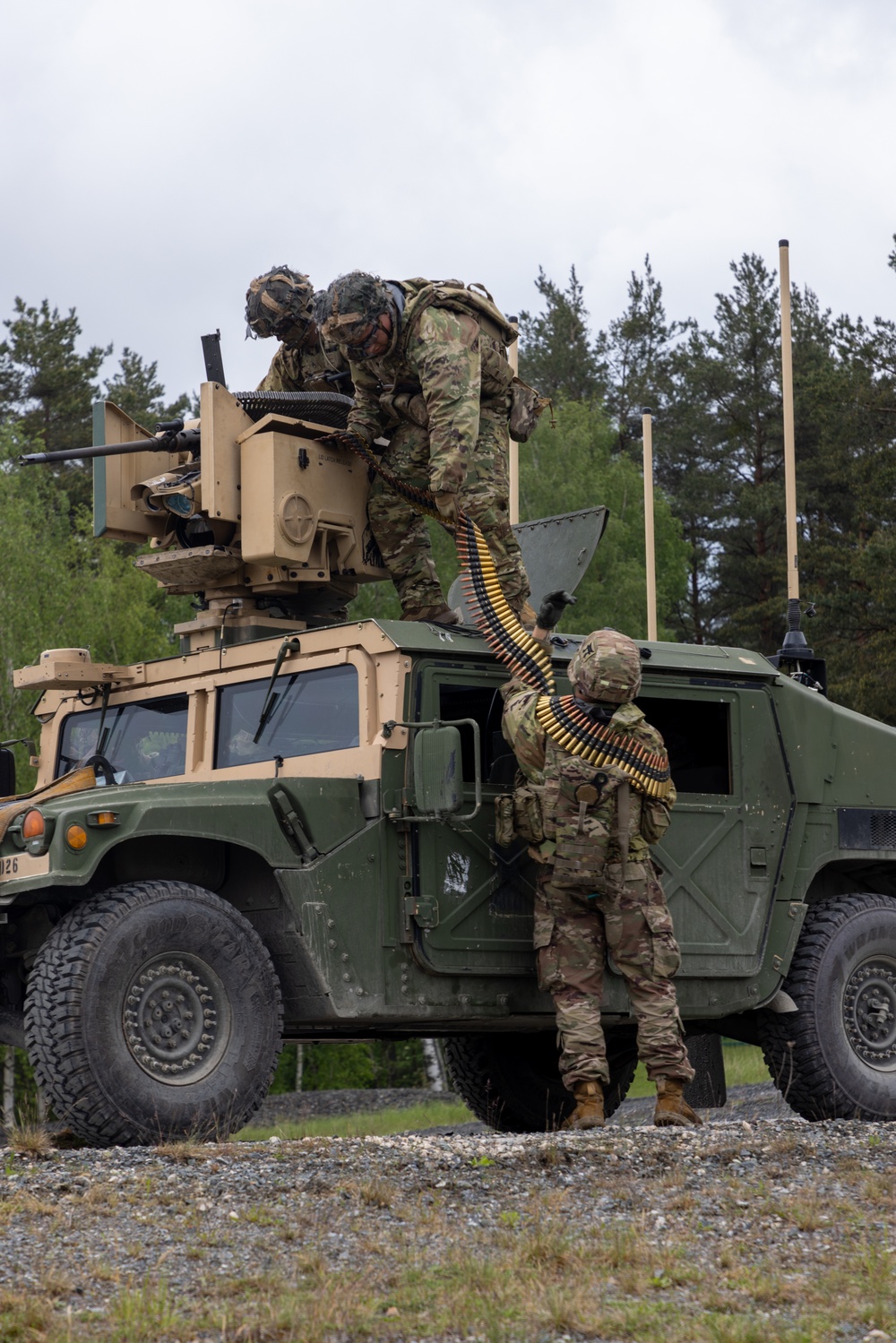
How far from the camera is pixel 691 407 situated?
34156 mm

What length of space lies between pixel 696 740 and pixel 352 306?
7.60 ft

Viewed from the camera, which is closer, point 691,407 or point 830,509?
point 830,509

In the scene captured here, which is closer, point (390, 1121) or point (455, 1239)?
point (455, 1239)

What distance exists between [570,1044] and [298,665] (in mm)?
1780

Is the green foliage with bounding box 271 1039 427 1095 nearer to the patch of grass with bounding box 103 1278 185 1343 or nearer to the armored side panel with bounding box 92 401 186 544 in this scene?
the armored side panel with bounding box 92 401 186 544

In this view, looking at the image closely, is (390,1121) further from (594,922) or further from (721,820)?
(594,922)

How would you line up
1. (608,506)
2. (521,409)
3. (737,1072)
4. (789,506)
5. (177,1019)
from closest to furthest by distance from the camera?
(177,1019)
(521,409)
(789,506)
(737,1072)
(608,506)

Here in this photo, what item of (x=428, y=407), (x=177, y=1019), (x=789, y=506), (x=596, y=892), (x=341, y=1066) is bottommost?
(x=341, y=1066)

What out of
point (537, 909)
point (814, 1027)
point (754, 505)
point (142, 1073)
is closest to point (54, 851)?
point (142, 1073)

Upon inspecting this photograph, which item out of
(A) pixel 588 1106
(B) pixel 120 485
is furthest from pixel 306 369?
(A) pixel 588 1106

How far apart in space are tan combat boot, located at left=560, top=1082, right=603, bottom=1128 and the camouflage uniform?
0.04 meters

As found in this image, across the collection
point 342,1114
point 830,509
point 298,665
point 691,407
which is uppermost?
point 691,407

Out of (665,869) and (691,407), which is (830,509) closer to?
(691,407)

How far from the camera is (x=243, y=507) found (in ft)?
24.8
